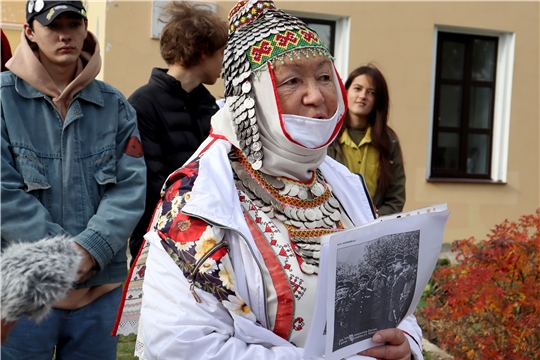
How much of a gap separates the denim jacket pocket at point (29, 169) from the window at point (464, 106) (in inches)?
276

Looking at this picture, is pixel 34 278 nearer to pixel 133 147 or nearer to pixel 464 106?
pixel 133 147

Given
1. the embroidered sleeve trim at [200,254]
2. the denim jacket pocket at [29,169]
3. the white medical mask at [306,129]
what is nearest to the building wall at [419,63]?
the denim jacket pocket at [29,169]

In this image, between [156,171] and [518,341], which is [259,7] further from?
[518,341]

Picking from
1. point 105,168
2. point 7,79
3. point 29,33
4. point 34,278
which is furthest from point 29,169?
point 34,278

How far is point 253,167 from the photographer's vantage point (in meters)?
2.16

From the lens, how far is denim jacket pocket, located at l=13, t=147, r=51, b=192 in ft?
9.21

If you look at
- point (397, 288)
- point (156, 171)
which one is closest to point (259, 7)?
point (397, 288)

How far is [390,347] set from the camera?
2053mm

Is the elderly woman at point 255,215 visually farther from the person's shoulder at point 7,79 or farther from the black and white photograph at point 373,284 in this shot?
the person's shoulder at point 7,79

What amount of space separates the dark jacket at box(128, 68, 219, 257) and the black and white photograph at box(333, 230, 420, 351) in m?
1.83

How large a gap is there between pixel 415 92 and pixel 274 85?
22.5 feet

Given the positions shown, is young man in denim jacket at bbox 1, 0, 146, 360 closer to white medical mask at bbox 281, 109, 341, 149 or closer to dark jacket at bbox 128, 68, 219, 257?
dark jacket at bbox 128, 68, 219, 257

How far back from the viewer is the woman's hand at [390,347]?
6.59 feet

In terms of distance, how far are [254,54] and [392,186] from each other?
9.07ft
